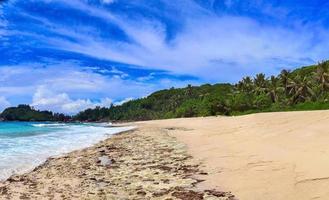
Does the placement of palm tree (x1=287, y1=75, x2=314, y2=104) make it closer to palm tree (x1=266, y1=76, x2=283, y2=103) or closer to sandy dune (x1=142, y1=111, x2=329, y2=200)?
palm tree (x1=266, y1=76, x2=283, y2=103)

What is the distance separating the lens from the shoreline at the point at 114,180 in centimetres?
1084

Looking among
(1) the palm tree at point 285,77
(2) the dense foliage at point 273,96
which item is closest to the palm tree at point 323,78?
(2) the dense foliage at point 273,96

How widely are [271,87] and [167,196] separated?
8237 cm

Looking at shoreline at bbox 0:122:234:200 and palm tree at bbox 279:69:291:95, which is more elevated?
palm tree at bbox 279:69:291:95

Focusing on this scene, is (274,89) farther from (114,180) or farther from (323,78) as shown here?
(114,180)

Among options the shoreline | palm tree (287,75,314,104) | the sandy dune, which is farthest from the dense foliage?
the shoreline

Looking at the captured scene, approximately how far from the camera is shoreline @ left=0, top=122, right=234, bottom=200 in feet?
35.6

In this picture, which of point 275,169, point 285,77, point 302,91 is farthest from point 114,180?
point 285,77

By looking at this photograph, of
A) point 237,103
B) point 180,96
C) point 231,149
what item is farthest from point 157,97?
point 231,149

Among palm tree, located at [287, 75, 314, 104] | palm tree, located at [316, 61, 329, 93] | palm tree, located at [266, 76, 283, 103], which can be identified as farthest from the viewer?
palm tree, located at [266, 76, 283, 103]

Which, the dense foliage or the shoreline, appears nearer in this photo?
the shoreline

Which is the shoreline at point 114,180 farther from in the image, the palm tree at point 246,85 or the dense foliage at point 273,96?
the palm tree at point 246,85

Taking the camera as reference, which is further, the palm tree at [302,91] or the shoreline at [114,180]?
the palm tree at [302,91]

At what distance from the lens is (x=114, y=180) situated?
13102 millimetres
